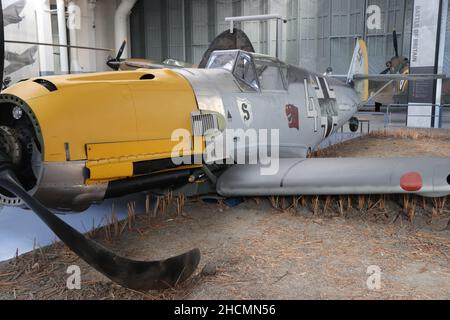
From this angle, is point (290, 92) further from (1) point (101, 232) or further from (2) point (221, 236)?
(1) point (101, 232)

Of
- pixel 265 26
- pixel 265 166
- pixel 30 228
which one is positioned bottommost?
pixel 30 228

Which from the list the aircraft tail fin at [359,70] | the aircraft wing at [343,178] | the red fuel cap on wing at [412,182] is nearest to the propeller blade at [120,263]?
the aircraft wing at [343,178]

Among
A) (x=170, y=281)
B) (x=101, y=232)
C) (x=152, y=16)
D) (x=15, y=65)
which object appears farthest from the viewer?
(x=152, y=16)

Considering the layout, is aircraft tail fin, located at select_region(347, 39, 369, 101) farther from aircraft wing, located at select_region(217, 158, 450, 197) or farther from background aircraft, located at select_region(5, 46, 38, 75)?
background aircraft, located at select_region(5, 46, 38, 75)

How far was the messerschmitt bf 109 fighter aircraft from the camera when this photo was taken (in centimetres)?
270

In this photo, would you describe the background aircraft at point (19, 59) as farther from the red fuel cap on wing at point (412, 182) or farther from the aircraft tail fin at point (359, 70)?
the red fuel cap on wing at point (412, 182)

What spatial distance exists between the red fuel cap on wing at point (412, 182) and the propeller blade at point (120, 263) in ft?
6.05

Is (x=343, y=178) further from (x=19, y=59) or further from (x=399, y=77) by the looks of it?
(x=19, y=59)

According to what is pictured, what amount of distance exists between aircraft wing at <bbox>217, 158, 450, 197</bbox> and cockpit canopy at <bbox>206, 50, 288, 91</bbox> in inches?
38.1

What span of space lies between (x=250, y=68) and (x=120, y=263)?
2871mm

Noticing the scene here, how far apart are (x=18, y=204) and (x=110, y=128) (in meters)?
0.79

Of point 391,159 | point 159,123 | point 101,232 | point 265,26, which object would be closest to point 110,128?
point 159,123

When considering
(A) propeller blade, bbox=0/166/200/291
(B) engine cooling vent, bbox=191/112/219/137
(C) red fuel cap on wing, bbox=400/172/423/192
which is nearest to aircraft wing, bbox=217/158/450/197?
(C) red fuel cap on wing, bbox=400/172/423/192
